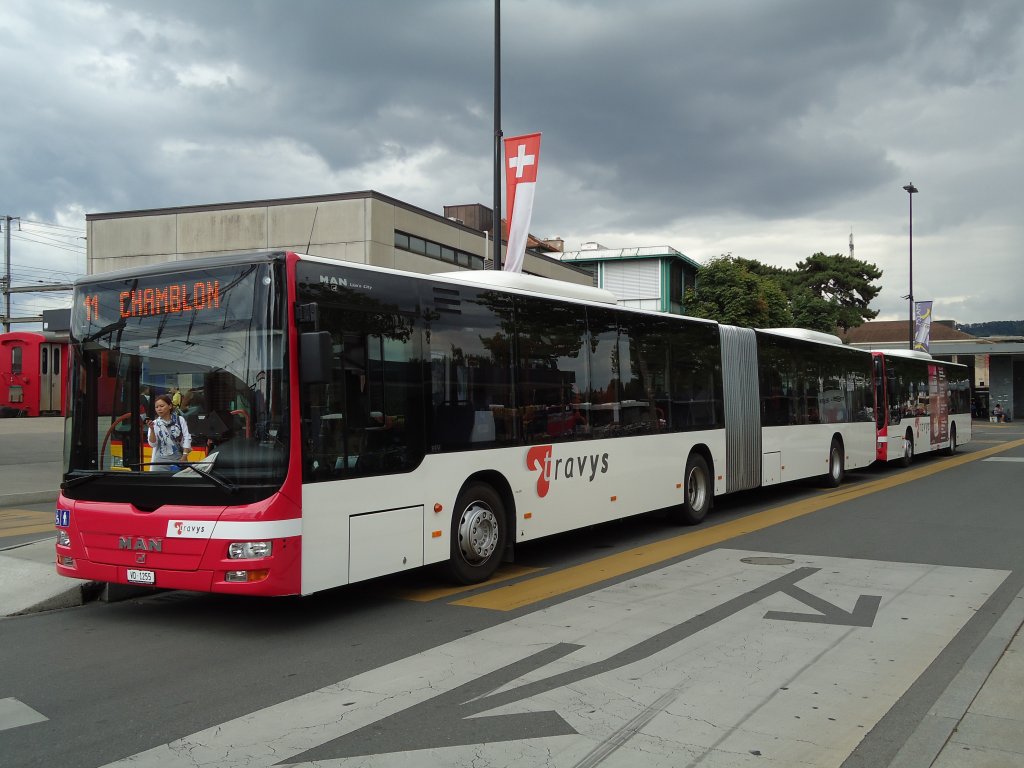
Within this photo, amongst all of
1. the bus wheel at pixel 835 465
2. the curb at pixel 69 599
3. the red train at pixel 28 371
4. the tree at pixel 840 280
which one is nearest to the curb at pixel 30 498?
the curb at pixel 69 599

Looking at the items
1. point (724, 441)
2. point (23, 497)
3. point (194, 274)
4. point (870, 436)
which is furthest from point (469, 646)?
point (870, 436)

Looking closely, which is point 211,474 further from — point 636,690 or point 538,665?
point 636,690

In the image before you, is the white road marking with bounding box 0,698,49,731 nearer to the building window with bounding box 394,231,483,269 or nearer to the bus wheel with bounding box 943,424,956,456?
the building window with bounding box 394,231,483,269

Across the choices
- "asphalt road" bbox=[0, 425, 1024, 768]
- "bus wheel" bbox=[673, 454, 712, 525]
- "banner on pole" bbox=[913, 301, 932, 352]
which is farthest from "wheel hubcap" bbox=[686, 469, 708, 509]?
"banner on pole" bbox=[913, 301, 932, 352]

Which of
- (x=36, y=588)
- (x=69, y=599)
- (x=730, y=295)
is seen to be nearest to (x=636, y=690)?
(x=69, y=599)

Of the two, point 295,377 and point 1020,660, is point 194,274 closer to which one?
point 295,377

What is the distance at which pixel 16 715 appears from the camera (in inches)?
203

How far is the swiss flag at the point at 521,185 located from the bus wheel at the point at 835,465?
8614 mm

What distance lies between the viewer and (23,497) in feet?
54.2

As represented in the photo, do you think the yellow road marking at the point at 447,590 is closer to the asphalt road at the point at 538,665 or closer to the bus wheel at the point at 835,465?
the asphalt road at the point at 538,665

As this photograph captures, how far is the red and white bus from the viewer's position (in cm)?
2294

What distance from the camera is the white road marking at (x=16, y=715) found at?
5.03 meters

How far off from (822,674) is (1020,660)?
1.37 m

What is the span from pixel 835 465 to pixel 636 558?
34.0ft
